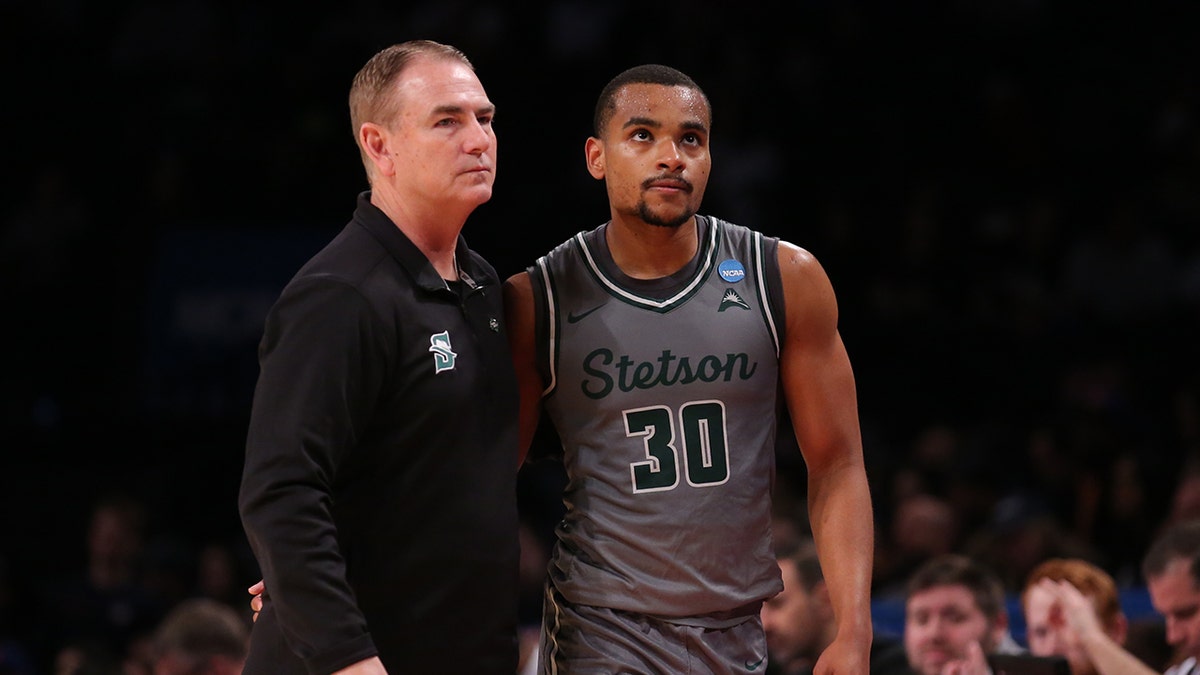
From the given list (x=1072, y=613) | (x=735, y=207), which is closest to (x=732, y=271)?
(x=1072, y=613)

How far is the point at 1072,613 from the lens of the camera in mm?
5836

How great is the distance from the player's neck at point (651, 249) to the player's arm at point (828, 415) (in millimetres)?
246

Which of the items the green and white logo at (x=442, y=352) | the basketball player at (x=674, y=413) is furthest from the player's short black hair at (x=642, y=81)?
the green and white logo at (x=442, y=352)

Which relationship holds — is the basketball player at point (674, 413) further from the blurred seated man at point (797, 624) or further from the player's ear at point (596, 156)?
the blurred seated man at point (797, 624)

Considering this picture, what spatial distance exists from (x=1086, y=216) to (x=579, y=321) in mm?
7821

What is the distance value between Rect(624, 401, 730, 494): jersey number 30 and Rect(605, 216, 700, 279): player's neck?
371mm

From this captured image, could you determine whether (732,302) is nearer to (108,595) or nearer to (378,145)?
(378,145)

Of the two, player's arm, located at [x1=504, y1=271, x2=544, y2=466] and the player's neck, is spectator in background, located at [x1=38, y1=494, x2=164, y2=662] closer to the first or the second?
player's arm, located at [x1=504, y1=271, x2=544, y2=466]

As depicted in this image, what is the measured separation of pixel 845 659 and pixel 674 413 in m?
0.72

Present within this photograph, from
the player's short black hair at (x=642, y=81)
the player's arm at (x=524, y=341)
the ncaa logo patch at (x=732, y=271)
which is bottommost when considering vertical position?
the player's arm at (x=524, y=341)

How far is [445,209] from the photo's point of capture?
11.6 ft

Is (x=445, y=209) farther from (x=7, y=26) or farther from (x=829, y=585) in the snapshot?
(x=7, y=26)

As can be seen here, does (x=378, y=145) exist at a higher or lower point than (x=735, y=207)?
higher

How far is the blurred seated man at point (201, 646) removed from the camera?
595cm
